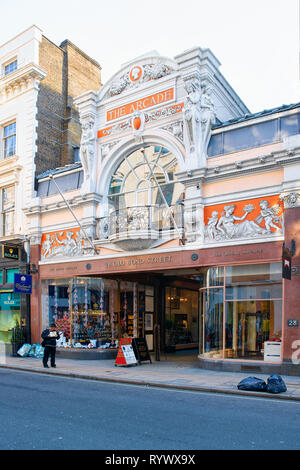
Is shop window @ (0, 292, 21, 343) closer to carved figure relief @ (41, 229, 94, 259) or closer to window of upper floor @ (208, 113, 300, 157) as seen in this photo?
carved figure relief @ (41, 229, 94, 259)

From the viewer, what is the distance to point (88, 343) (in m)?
19.0

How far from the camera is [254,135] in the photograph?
50.0 feet

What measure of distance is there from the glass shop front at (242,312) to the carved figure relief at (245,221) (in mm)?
1080

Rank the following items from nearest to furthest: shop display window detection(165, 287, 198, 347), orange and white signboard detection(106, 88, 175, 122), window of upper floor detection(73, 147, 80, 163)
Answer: orange and white signboard detection(106, 88, 175, 122) → shop display window detection(165, 287, 198, 347) → window of upper floor detection(73, 147, 80, 163)

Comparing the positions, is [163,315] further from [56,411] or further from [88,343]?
[56,411]

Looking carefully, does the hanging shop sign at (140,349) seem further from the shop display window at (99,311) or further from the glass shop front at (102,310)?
the shop display window at (99,311)

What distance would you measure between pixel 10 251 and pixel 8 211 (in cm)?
276

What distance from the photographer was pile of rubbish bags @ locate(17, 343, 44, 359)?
63.4ft

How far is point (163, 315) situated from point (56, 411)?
12.4 meters

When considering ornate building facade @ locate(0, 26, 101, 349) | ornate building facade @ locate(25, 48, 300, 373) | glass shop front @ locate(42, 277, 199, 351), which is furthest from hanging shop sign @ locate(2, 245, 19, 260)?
glass shop front @ locate(42, 277, 199, 351)

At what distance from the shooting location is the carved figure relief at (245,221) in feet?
47.0

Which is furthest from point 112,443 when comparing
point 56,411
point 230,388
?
point 230,388

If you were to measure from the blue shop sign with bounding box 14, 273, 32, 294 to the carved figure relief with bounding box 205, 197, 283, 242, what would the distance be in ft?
29.5

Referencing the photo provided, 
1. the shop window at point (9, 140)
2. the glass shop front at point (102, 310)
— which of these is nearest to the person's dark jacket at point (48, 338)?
the glass shop front at point (102, 310)
